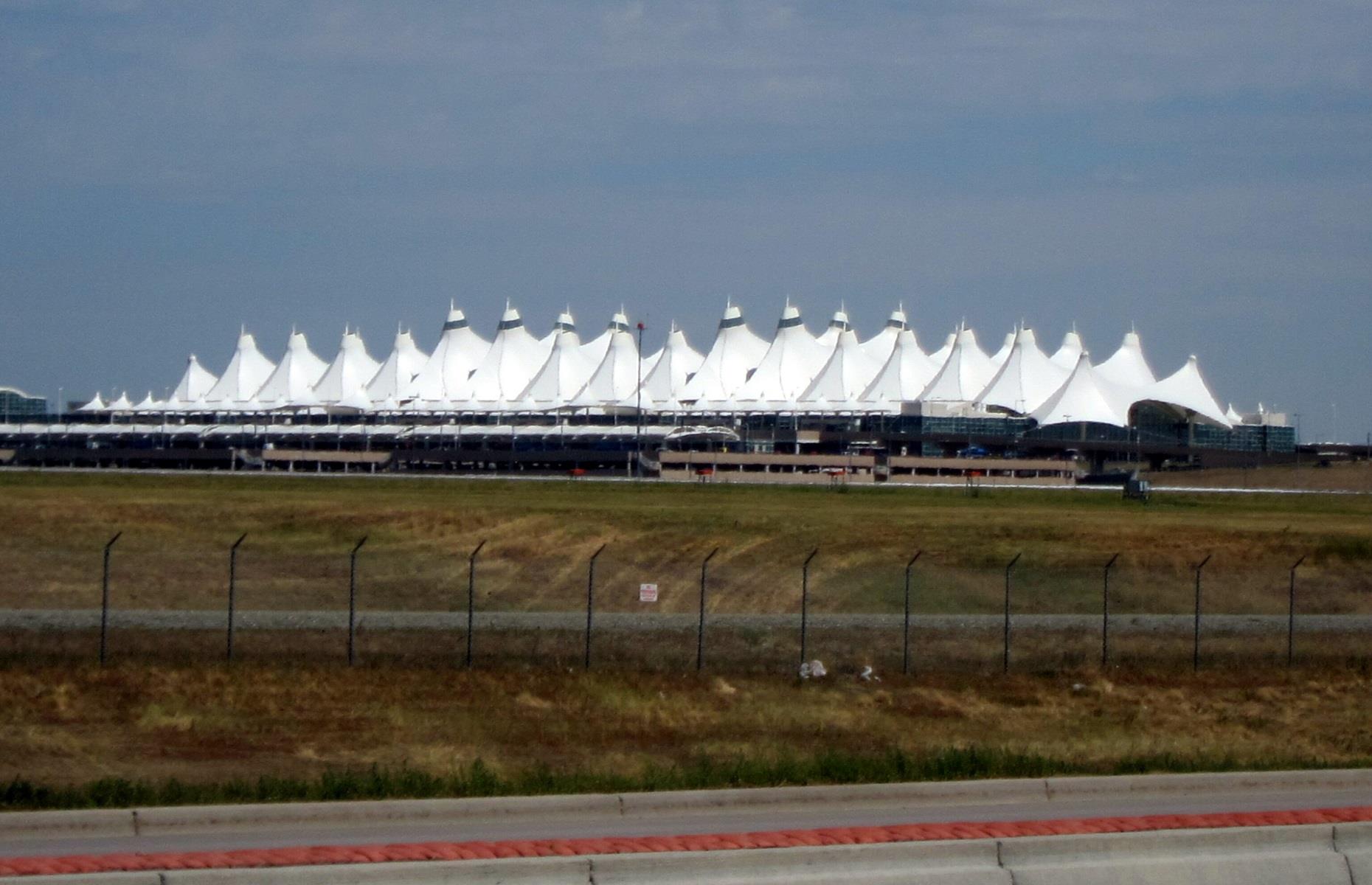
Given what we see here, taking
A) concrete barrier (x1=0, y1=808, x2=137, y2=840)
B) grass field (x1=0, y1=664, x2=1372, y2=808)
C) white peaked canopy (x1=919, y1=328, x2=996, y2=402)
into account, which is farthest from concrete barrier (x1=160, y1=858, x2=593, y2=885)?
white peaked canopy (x1=919, y1=328, x2=996, y2=402)

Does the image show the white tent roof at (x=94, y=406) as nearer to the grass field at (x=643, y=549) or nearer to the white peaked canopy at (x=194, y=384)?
the white peaked canopy at (x=194, y=384)

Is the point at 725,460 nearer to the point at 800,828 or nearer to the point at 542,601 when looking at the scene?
the point at 542,601

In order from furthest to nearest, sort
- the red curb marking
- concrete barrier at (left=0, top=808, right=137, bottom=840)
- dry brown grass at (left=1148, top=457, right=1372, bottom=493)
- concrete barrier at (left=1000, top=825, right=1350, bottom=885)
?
dry brown grass at (left=1148, top=457, right=1372, bottom=493) → concrete barrier at (left=0, top=808, right=137, bottom=840) → concrete barrier at (left=1000, top=825, right=1350, bottom=885) → the red curb marking

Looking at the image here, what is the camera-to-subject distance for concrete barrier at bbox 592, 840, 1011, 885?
10164 mm

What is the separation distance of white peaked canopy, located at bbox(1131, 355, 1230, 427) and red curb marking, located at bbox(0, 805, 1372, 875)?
90.6 m

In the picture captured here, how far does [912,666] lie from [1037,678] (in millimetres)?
1677

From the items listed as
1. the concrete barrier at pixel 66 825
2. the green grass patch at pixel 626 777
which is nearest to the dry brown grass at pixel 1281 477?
the green grass patch at pixel 626 777

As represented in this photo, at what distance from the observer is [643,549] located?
34.2 metres

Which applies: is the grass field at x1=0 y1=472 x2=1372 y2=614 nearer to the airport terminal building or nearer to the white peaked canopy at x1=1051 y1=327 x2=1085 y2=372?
the airport terminal building

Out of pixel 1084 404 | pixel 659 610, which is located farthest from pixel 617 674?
pixel 1084 404

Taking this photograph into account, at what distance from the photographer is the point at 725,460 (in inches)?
3391

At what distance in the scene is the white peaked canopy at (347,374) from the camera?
139 metres

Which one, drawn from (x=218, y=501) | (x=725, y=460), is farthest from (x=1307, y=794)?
(x=725, y=460)

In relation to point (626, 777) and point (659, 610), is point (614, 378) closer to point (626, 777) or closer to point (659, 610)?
point (659, 610)
